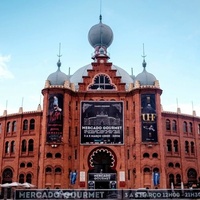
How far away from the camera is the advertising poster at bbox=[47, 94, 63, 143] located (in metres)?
51.8

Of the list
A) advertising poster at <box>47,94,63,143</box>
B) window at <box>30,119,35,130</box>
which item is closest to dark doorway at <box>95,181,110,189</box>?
advertising poster at <box>47,94,63,143</box>

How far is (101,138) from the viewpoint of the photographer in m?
52.6

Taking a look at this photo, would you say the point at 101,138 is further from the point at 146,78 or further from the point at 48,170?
the point at 146,78

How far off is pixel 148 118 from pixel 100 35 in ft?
73.5

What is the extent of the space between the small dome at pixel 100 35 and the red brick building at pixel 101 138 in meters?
10.9

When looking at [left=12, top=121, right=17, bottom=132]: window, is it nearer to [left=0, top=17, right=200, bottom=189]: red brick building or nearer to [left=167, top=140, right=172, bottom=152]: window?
[left=0, top=17, right=200, bottom=189]: red brick building

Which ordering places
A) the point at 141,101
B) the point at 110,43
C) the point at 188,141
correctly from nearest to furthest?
1. the point at 141,101
2. the point at 188,141
3. the point at 110,43

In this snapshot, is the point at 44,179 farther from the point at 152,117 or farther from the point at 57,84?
the point at 152,117

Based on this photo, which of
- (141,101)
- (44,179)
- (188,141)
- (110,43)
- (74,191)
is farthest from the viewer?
(110,43)

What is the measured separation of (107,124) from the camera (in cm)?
5316

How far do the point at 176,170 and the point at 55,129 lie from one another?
20332 mm

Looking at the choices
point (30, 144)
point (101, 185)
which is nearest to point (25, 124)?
point (30, 144)

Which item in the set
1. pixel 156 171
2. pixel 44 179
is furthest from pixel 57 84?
pixel 156 171

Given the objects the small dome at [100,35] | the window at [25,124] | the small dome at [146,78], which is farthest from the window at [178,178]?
the small dome at [100,35]
